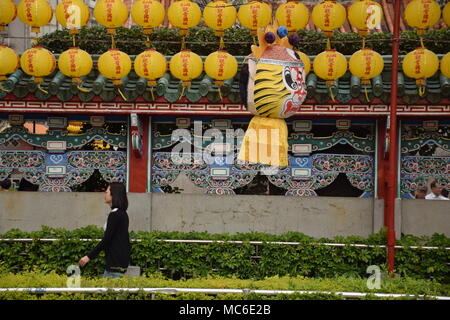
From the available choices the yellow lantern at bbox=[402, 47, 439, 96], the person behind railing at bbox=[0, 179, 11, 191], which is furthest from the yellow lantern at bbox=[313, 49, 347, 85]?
the person behind railing at bbox=[0, 179, 11, 191]

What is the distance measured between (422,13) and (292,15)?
70.0 inches

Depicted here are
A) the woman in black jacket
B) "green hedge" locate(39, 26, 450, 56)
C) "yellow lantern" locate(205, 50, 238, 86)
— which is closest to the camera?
the woman in black jacket

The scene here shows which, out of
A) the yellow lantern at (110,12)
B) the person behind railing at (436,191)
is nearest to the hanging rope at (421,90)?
the person behind railing at (436,191)

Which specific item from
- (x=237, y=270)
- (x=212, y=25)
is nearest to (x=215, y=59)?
(x=212, y=25)

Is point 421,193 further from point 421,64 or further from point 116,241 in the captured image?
point 116,241

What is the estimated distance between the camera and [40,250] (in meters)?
10.7

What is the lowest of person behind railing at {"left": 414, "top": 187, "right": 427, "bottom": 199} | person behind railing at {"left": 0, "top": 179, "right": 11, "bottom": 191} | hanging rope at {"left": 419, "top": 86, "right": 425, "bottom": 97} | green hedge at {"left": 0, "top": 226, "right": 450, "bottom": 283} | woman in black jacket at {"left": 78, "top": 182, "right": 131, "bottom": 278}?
green hedge at {"left": 0, "top": 226, "right": 450, "bottom": 283}

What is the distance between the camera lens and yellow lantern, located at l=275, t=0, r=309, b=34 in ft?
35.5

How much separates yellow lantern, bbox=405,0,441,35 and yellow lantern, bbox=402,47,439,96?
1.32ft

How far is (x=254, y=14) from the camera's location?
427 inches

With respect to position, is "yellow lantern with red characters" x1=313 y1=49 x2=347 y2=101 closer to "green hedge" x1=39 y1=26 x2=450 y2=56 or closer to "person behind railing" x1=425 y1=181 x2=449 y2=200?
"green hedge" x1=39 y1=26 x2=450 y2=56

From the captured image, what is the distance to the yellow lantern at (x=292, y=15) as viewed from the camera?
1081 centimetres

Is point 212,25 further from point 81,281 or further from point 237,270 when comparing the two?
point 81,281

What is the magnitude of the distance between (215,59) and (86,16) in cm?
199
